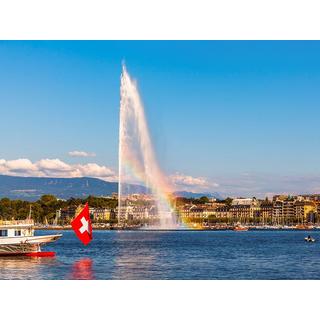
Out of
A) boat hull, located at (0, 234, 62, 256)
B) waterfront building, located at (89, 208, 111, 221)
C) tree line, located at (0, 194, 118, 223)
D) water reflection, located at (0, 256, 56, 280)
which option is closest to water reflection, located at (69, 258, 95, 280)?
water reflection, located at (0, 256, 56, 280)

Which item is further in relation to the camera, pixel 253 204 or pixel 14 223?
pixel 253 204

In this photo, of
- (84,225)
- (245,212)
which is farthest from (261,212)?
(84,225)

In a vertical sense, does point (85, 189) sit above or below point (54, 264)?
above

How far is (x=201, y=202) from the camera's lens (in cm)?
13950

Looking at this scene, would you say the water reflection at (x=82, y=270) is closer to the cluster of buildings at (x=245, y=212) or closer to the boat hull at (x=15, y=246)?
the boat hull at (x=15, y=246)

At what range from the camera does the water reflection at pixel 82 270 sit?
73.7ft

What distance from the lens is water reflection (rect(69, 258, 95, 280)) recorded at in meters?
22.5

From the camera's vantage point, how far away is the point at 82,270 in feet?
82.6
